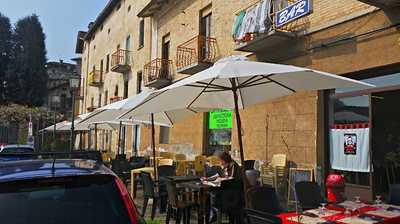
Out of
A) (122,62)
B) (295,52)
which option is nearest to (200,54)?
(295,52)

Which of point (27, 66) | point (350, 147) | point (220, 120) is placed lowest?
point (350, 147)

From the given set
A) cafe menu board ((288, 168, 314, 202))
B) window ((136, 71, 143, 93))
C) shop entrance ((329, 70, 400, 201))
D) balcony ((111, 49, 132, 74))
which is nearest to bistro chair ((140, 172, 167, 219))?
A: cafe menu board ((288, 168, 314, 202))

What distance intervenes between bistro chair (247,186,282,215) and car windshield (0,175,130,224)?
2.33 m

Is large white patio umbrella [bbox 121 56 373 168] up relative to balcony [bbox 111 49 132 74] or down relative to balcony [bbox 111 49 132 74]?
down

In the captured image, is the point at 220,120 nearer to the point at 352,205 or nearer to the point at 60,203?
the point at 352,205

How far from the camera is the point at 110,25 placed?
3488 centimetres

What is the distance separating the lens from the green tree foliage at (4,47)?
189 ft

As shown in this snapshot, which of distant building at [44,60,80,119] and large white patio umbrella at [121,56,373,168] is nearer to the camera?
large white patio umbrella at [121,56,373,168]

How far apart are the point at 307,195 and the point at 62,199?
3.90 meters

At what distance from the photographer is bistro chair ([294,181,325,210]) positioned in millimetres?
6227

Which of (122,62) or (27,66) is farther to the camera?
(27,66)

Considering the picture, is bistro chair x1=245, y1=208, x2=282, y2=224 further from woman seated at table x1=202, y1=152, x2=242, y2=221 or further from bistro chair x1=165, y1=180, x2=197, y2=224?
bistro chair x1=165, y1=180, x2=197, y2=224

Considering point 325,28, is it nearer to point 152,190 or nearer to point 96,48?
point 152,190

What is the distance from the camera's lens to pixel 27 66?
5869cm
